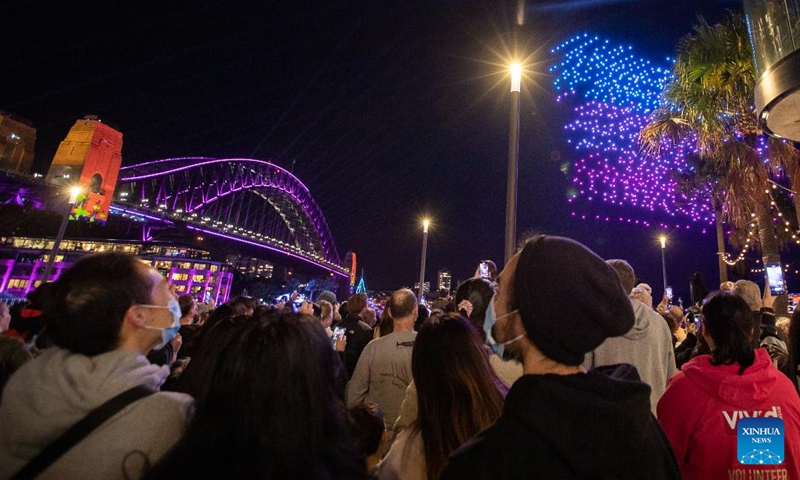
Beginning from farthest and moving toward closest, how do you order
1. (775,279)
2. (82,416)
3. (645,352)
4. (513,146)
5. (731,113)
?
(731,113)
(775,279)
(513,146)
(645,352)
(82,416)

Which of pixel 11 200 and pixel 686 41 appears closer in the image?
pixel 686 41

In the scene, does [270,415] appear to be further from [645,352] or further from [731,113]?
[731,113]

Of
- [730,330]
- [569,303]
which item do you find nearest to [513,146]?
[730,330]

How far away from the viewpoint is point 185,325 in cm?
496

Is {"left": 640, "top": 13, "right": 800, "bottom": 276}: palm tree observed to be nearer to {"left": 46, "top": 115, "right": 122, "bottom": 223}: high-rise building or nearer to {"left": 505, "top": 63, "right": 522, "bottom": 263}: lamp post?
{"left": 505, "top": 63, "right": 522, "bottom": 263}: lamp post

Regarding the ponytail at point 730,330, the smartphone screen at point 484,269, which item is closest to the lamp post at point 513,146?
the smartphone screen at point 484,269

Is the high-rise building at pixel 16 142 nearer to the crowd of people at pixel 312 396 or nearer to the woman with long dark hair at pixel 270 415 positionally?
the crowd of people at pixel 312 396

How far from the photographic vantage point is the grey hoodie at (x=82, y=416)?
137 cm

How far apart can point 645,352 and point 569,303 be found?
2.83 metres

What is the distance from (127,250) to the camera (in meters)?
63.0

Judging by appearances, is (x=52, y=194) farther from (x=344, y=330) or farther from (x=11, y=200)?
(x=344, y=330)

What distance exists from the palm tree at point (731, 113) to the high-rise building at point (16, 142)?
83532 mm

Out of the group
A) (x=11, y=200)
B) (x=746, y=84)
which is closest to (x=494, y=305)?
(x=746, y=84)

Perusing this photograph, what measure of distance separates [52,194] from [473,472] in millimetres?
57655
